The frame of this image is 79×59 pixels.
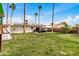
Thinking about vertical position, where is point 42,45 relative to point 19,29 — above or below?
below

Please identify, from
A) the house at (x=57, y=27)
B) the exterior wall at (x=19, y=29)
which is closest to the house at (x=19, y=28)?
the exterior wall at (x=19, y=29)

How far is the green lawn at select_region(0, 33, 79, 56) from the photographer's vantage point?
295 centimetres

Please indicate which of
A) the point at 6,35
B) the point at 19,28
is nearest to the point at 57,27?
the point at 19,28

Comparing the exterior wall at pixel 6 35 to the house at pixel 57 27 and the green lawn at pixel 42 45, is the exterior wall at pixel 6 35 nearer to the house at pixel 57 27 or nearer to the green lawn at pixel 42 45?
the green lawn at pixel 42 45

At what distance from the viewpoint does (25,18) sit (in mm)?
3027

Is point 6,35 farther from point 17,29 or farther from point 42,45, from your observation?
point 42,45

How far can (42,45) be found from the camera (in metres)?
2.99

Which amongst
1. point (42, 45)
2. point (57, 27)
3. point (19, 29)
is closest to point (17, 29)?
point (19, 29)

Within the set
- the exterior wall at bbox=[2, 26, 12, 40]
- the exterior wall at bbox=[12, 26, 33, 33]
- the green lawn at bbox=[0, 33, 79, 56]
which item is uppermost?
the exterior wall at bbox=[12, 26, 33, 33]

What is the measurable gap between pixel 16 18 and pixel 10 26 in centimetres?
11

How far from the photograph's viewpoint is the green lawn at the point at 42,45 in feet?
9.68

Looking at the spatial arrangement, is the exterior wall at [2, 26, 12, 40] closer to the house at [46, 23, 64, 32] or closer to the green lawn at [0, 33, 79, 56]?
the green lawn at [0, 33, 79, 56]

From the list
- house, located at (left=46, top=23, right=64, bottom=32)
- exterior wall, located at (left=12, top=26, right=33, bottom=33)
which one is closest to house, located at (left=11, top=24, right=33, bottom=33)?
exterior wall, located at (left=12, top=26, right=33, bottom=33)

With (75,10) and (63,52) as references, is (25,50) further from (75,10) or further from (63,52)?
(75,10)
